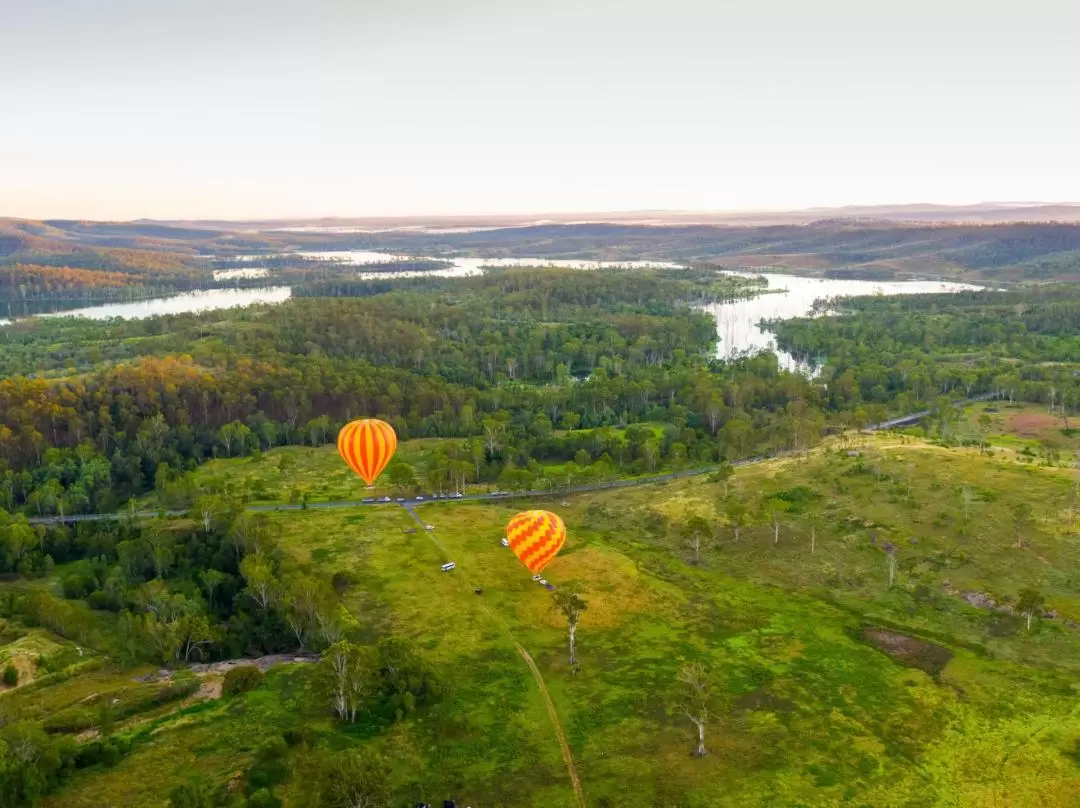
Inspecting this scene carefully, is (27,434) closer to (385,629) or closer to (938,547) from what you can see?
(385,629)

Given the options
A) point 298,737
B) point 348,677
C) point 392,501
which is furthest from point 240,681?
point 392,501

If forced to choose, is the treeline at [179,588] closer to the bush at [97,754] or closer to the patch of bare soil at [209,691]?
the patch of bare soil at [209,691]

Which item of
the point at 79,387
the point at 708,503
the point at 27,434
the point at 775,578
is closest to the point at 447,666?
the point at 775,578

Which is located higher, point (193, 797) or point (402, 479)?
point (193, 797)

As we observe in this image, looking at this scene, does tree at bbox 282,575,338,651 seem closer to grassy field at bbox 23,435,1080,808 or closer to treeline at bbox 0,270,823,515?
grassy field at bbox 23,435,1080,808

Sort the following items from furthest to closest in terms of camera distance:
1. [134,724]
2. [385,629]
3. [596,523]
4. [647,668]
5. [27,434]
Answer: [27,434]
[596,523]
[385,629]
[647,668]
[134,724]

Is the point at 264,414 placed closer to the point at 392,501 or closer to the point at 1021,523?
the point at 392,501

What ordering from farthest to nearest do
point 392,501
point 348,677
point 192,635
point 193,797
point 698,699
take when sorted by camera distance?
1. point 392,501
2. point 192,635
3. point 348,677
4. point 698,699
5. point 193,797

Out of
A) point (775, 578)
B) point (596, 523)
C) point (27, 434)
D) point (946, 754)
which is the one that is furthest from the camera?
point (27, 434)
